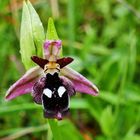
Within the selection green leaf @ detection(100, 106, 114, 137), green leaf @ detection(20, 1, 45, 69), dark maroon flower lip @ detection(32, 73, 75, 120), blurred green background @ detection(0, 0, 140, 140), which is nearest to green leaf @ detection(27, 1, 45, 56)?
green leaf @ detection(20, 1, 45, 69)

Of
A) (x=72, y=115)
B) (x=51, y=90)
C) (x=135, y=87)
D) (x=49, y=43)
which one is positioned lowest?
(x=72, y=115)

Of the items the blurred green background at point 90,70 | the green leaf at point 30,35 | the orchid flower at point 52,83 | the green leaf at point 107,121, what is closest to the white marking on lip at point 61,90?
the orchid flower at point 52,83

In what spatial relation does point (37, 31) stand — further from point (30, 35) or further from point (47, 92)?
point (47, 92)

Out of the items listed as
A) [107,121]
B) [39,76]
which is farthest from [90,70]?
[39,76]

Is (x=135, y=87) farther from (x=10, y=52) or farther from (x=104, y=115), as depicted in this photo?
(x=10, y=52)

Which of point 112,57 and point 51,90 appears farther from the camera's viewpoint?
point 112,57

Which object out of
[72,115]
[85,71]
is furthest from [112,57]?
[72,115]

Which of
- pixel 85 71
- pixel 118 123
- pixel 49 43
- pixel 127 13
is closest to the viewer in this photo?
pixel 49 43
